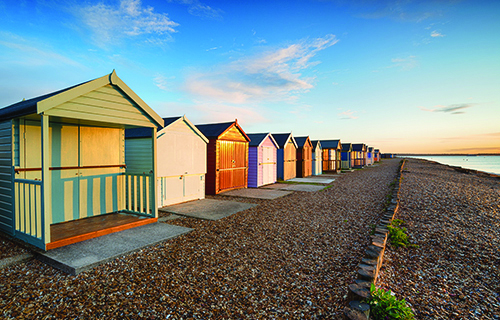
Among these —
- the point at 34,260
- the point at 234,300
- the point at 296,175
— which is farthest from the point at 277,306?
Answer: the point at 296,175

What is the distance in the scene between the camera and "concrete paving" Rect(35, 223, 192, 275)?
4160mm

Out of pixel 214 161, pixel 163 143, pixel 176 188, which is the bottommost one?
pixel 176 188

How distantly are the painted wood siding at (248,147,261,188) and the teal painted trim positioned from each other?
10.9m

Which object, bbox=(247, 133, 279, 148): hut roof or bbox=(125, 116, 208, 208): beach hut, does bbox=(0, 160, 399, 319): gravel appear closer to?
bbox=(125, 116, 208, 208): beach hut

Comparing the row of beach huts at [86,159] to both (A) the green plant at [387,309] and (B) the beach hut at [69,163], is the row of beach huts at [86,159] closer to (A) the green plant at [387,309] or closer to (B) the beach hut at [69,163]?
(B) the beach hut at [69,163]

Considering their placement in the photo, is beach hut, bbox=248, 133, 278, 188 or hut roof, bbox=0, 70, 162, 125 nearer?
hut roof, bbox=0, 70, 162, 125

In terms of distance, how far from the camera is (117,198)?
7332 millimetres

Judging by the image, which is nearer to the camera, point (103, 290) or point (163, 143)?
point (103, 290)

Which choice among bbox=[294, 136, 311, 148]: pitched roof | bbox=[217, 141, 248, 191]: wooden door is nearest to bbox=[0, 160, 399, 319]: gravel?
bbox=[217, 141, 248, 191]: wooden door

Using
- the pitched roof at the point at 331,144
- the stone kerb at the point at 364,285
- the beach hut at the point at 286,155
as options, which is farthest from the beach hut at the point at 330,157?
the stone kerb at the point at 364,285

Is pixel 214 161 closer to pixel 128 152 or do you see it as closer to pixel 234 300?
pixel 128 152

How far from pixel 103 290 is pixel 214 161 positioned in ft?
27.9

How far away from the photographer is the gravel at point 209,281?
3.12m

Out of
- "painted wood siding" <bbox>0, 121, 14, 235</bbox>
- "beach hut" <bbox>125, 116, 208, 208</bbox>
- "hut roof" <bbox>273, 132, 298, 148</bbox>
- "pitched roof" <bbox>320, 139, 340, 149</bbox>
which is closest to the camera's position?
"painted wood siding" <bbox>0, 121, 14, 235</bbox>
